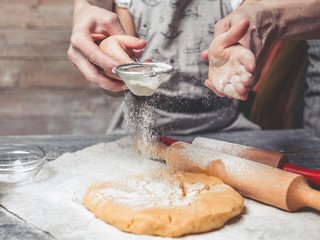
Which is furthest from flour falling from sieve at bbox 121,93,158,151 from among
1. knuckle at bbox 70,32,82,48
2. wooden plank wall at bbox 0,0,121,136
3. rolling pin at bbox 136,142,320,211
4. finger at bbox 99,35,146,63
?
wooden plank wall at bbox 0,0,121,136

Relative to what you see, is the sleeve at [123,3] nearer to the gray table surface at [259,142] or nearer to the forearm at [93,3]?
the forearm at [93,3]

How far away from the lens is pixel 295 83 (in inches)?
84.3

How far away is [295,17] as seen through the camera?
116 cm

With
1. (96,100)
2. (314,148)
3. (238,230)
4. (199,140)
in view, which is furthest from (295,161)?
(96,100)

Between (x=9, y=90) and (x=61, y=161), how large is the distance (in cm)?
187

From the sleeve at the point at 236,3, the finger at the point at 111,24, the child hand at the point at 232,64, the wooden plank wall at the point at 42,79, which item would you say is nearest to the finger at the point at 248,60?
the child hand at the point at 232,64

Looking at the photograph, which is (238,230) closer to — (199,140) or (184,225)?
(184,225)

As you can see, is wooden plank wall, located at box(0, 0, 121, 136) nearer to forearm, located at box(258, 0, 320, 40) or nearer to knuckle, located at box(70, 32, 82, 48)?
knuckle, located at box(70, 32, 82, 48)

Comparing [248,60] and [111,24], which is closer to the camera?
[248,60]

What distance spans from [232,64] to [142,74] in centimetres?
25

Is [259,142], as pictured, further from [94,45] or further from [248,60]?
[94,45]

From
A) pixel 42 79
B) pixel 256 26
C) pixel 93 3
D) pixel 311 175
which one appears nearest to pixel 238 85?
pixel 256 26

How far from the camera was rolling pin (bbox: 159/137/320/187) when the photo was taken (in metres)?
1.04

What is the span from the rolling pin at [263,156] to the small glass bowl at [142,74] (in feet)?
1.03
